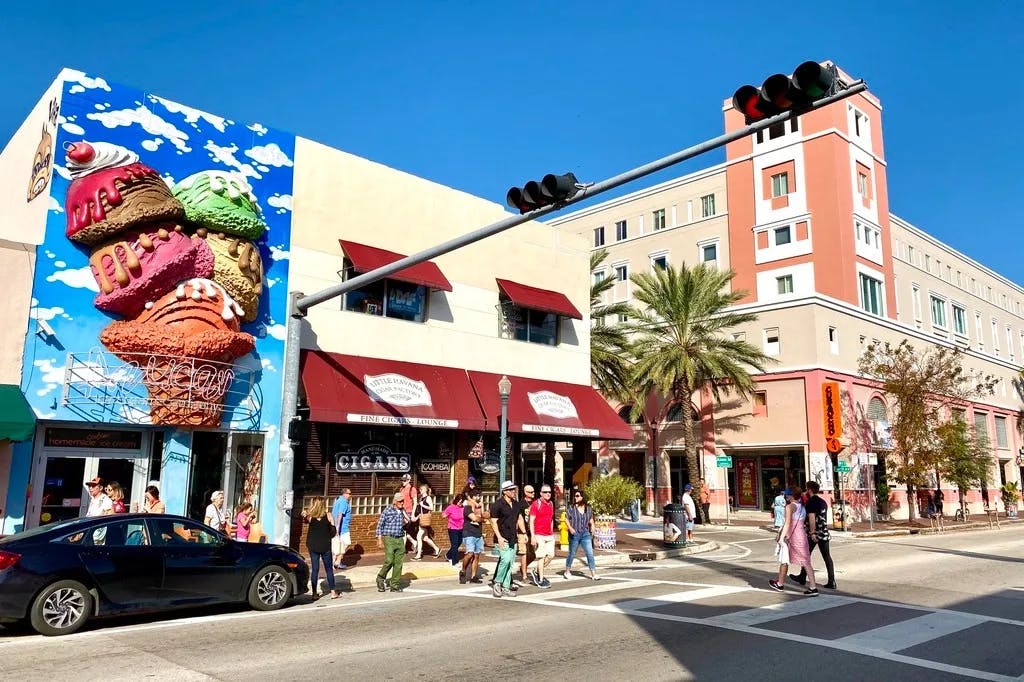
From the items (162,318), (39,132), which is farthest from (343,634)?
(39,132)

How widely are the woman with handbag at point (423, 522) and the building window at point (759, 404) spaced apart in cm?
2665

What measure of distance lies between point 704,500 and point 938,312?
87.3ft

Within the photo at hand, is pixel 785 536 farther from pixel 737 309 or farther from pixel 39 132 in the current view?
pixel 737 309

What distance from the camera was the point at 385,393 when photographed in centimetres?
1894

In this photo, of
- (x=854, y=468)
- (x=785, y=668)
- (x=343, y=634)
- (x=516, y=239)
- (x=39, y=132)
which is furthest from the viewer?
(x=854, y=468)

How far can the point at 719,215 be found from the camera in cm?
4806

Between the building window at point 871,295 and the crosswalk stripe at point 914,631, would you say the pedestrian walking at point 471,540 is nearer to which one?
the crosswalk stripe at point 914,631

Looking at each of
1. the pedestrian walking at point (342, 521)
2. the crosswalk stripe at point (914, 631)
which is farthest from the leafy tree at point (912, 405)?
the pedestrian walking at point (342, 521)

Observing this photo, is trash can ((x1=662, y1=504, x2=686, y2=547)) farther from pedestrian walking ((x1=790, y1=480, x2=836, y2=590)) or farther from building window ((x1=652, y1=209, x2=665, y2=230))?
building window ((x1=652, y1=209, x2=665, y2=230))

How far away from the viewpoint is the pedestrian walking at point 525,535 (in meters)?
13.7

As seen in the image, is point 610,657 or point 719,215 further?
point 719,215

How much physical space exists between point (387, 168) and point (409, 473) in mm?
8069

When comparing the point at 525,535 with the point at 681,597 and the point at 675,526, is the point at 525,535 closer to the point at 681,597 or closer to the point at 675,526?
the point at 681,597

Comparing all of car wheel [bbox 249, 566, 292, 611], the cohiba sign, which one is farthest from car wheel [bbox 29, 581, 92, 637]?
the cohiba sign
